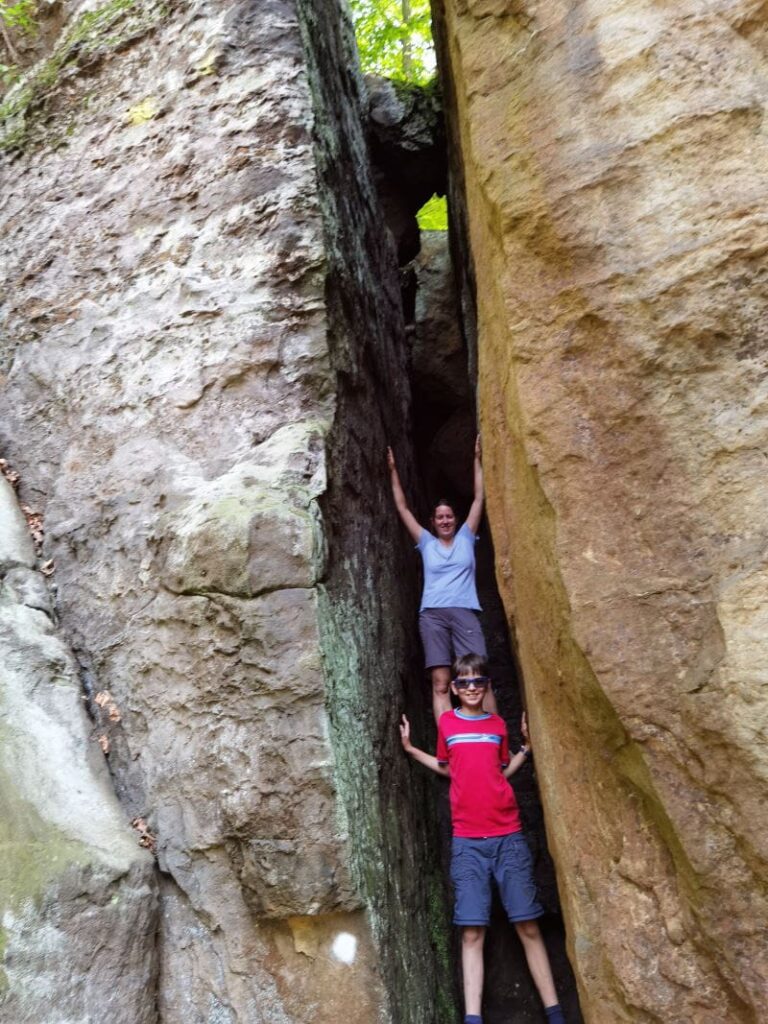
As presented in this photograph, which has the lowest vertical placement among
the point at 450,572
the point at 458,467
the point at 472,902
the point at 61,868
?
the point at 472,902

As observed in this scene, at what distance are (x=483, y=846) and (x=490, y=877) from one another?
0.22 m

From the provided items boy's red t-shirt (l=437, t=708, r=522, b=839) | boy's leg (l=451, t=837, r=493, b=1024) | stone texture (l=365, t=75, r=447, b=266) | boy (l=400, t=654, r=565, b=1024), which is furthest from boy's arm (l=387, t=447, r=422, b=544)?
stone texture (l=365, t=75, r=447, b=266)

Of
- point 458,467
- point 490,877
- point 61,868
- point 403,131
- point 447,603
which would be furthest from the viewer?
point 458,467

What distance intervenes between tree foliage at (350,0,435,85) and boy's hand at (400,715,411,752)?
1094 centimetres

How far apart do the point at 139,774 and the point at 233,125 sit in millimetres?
4197

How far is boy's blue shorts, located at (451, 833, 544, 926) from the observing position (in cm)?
462

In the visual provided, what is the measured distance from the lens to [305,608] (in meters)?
4.11

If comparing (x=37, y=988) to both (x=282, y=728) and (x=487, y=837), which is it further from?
(x=487, y=837)

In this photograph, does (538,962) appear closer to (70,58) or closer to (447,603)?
(447,603)

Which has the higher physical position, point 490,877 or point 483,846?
point 483,846

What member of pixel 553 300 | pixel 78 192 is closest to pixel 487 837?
pixel 553 300

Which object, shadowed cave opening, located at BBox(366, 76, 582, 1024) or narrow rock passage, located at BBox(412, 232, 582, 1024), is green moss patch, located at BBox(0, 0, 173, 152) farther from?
narrow rock passage, located at BBox(412, 232, 582, 1024)

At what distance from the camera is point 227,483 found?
456 cm

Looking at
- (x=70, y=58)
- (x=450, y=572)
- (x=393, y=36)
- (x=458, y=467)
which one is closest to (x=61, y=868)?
(x=450, y=572)
